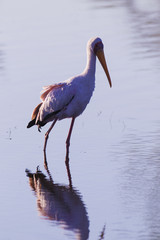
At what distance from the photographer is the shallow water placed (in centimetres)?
708

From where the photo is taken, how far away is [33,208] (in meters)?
7.54

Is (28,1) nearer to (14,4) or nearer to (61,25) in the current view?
(14,4)

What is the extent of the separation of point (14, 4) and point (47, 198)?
49.8ft

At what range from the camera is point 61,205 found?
25.1 feet

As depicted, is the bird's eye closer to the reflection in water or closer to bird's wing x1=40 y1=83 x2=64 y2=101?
bird's wing x1=40 y1=83 x2=64 y2=101

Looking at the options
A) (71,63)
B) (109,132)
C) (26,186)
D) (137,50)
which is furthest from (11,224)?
(137,50)

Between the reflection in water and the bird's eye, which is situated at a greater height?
the bird's eye

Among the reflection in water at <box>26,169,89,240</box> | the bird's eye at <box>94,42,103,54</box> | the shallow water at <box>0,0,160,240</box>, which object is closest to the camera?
the reflection in water at <box>26,169,89,240</box>

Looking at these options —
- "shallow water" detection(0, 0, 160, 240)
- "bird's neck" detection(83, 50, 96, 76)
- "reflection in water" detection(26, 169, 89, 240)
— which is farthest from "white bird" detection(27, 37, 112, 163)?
"reflection in water" detection(26, 169, 89, 240)

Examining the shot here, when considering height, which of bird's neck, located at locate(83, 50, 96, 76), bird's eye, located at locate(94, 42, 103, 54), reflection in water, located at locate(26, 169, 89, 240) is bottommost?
reflection in water, located at locate(26, 169, 89, 240)

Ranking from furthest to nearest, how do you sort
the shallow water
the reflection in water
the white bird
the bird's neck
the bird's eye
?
the bird's eye
the bird's neck
the white bird
the shallow water
the reflection in water

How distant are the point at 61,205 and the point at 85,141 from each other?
2.29m

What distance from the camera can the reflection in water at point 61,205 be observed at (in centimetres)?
695

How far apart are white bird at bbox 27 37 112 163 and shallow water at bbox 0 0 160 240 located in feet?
1.21
